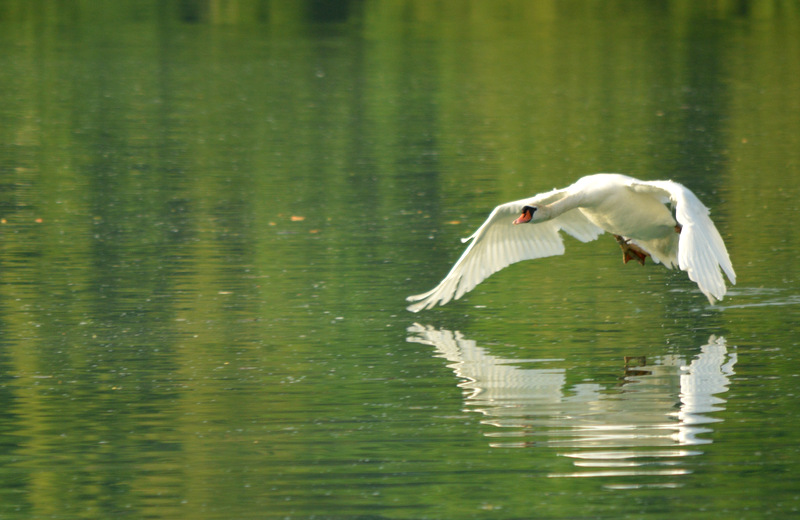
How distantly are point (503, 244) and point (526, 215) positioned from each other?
0.84m

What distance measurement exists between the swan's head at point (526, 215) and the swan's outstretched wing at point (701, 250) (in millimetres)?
1649

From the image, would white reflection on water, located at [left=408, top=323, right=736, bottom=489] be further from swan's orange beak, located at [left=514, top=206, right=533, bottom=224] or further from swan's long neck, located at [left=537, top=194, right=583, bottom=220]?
swan's long neck, located at [left=537, top=194, right=583, bottom=220]

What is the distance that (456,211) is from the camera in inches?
789

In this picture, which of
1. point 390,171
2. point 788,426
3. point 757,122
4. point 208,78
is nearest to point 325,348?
point 788,426

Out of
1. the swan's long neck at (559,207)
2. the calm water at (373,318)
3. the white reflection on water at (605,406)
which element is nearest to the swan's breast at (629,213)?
the swan's long neck at (559,207)

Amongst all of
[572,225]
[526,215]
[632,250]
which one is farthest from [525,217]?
[632,250]

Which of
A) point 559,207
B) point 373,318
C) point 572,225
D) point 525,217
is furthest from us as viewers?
point 572,225

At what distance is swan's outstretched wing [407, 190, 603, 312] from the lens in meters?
13.6

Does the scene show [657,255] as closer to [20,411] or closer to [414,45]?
[20,411]

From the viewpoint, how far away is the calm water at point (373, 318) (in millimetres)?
9930

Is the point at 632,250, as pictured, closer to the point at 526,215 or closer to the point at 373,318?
the point at 526,215

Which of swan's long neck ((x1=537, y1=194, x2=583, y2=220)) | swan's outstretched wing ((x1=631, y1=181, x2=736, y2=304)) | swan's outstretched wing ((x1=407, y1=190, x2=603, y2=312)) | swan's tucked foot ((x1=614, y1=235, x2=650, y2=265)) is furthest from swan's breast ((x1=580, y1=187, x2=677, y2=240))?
swan's outstretched wing ((x1=631, y1=181, x2=736, y2=304))

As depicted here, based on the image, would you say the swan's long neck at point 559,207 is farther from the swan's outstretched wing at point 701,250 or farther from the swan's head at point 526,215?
the swan's outstretched wing at point 701,250

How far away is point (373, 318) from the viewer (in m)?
14.3
